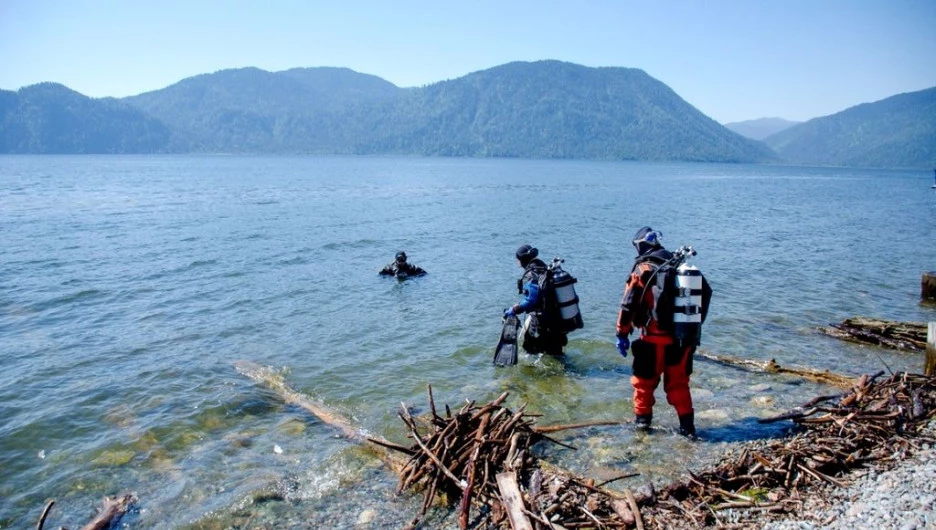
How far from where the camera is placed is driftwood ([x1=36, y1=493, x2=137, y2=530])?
6.56 m

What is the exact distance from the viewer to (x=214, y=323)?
1535 cm

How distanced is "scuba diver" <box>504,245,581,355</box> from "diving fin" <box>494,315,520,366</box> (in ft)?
1.10

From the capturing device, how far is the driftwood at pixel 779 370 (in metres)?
10.1

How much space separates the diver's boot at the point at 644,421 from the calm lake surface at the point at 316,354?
6.8 inches

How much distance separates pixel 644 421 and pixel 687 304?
2.18 metres

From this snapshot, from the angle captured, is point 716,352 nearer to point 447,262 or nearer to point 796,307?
point 796,307

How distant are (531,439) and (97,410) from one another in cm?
802

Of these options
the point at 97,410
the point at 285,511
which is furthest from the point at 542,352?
the point at 97,410

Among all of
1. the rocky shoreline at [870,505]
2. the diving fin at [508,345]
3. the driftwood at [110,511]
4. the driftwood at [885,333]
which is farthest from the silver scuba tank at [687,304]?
the driftwood at [885,333]

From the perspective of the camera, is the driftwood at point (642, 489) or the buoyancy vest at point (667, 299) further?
the buoyancy vest at point (667, 299)

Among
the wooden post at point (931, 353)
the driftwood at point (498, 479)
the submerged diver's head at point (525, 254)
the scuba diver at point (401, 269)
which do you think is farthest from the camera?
the scuba diver at point (401, 269)

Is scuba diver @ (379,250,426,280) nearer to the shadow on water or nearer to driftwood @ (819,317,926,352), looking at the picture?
driftwood @ (819,317,926,352)

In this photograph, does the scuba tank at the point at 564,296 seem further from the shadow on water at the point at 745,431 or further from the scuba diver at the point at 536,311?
the shadow on water at the point at 745,431

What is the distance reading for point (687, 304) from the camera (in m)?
7.17
